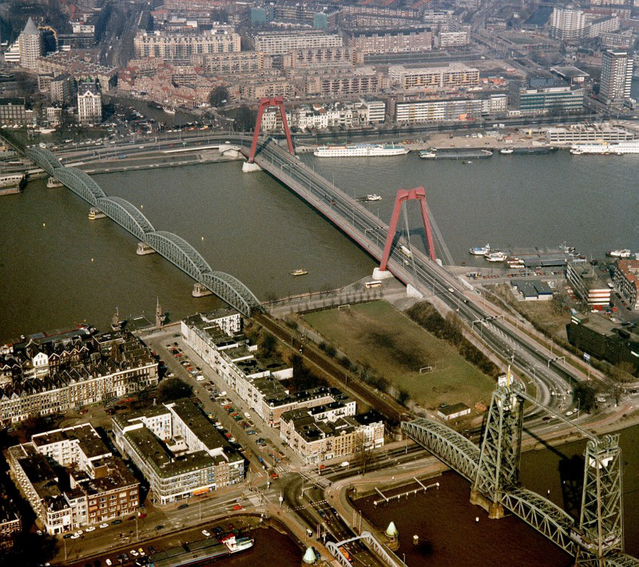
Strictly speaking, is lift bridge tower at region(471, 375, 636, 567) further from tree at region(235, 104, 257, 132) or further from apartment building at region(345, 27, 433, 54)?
apartment building at region(345, 27, 433, 54)

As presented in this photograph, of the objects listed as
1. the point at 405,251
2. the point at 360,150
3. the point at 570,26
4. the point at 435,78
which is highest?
the point at 570,26

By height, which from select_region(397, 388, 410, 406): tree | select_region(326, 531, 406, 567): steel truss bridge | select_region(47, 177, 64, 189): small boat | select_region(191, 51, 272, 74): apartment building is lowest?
select_region(326, 531, 406, 567): steel truss bridge

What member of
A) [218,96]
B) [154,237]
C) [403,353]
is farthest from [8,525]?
[218,96]

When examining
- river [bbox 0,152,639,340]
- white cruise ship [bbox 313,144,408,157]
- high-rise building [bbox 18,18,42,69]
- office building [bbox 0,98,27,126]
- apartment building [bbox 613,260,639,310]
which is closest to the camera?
apartment building [bbox 613,260,639,310]

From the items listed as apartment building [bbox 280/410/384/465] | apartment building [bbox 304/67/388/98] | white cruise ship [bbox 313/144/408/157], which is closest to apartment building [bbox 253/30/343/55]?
apartment building [bbox 304/67/388/98]

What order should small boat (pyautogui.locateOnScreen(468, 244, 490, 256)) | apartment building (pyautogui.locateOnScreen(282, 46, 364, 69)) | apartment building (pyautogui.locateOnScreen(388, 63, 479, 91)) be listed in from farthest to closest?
apartment building (pyautogui.locateOnScreen(282, 46, 364, 69)) < apartment building (pyautogui.locateOnScreen(388, 63, 479, 91)) < small boat (pyautogui.locateOnScreen(468, 244, 490, 256))

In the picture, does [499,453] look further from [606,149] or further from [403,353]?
[606,149]
